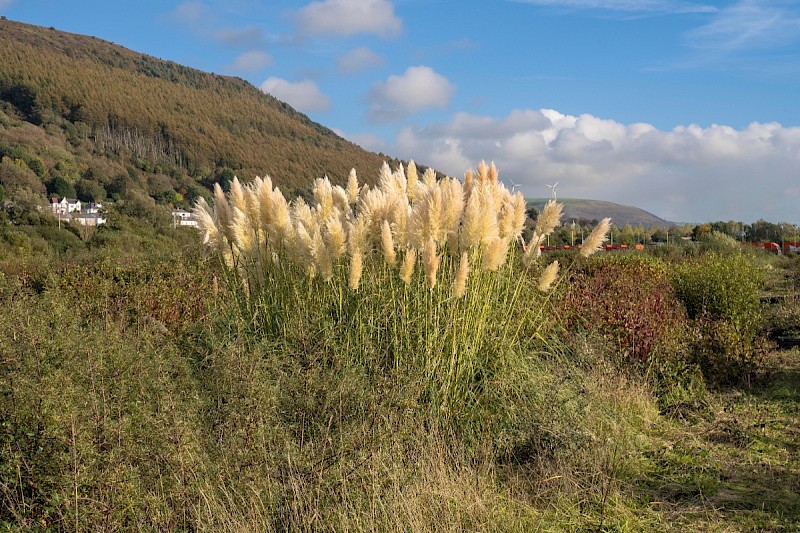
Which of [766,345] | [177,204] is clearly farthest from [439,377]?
[177,204]

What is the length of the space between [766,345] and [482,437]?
5.03m

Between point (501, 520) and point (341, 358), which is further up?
point (341, 358)

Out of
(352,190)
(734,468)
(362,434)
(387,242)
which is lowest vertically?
(734,468)

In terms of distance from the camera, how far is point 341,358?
4727 millimetres

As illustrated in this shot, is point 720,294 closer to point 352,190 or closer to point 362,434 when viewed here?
point 352,190

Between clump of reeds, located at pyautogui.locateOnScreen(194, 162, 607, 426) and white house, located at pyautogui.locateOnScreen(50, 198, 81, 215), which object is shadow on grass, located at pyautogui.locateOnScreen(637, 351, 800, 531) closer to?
clump of reeds, located at pyautogui.locateOnScreen(194, 162, 607, 426)

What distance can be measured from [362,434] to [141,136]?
75650 mm

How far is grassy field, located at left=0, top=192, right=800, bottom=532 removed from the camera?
3.49m

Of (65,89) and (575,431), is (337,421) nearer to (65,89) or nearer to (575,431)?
(575,431)

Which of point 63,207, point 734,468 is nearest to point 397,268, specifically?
point 734,468

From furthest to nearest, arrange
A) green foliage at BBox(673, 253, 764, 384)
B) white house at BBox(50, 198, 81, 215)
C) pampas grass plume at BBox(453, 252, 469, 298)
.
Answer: white house at BBox(50, 198, 81, 215)
green foliage at BBox(673, 253, 764, 384)
pampas grass plume at BBox(453, 252, 469, 298)

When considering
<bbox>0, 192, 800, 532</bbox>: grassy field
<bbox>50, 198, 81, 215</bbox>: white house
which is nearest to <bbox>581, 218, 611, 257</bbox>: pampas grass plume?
<bbox>0, 192, 800, 532</bbox>: grassy field

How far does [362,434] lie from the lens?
3984 mm

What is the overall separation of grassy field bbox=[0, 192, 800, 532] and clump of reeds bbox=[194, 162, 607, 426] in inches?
2.4
